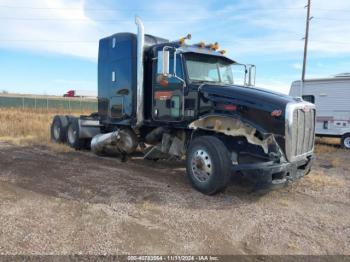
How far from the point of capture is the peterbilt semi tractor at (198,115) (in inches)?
222

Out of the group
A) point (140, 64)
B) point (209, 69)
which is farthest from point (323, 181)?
point (140, 64)

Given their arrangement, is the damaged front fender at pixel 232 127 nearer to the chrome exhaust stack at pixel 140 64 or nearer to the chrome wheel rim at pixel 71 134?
the chrome exhaust stack at pixel 140 64

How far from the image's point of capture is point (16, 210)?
495cm

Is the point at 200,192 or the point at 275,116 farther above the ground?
the point at 275,116

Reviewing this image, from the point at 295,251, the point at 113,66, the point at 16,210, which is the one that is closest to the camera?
the point at 295,251

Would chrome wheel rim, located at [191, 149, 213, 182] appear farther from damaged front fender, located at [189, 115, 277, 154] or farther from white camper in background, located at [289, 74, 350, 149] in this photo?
white camper in background, located at [289, 74, 350, 149]

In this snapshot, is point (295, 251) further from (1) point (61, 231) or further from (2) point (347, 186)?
(2) point (347, 186)

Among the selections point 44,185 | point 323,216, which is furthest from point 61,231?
point 323,216

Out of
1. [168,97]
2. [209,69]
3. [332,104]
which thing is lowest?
[332,104]

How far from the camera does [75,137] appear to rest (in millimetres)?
11133

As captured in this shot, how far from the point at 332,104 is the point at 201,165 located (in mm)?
10439

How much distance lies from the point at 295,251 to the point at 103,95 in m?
7.27

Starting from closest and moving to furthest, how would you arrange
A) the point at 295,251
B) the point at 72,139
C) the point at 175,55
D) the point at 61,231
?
the point at 295,251 < the point at 61,231 < the point at 175,55 < the point at 72,139

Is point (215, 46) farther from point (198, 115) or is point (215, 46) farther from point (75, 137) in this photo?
point (75, 137)
